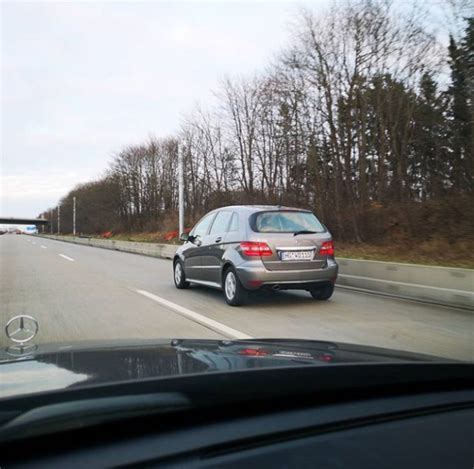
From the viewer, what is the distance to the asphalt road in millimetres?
5875

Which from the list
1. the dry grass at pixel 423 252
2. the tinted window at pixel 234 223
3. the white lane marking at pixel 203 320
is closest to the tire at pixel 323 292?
the tinted window at pixel 234 223

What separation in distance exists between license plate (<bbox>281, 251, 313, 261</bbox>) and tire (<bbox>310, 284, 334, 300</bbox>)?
0.83 m

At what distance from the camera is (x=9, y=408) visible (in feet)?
4.86

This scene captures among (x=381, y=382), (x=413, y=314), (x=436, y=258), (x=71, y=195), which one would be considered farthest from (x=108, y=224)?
(x=381, y=382)

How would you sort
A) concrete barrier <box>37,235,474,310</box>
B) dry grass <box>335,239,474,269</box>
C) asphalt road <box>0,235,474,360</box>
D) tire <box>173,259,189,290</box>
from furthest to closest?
dry grass <box>335,239,474,269</box> → tire <box>173,259,189,290</box> → concrete barrier <box>37,235,474,310</box> → asphalt road <box>0,235,474,360</box>

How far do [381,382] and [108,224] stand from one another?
215 feet

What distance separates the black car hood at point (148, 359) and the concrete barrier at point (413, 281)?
20.2 feet

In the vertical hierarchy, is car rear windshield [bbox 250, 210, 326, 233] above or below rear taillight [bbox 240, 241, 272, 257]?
above

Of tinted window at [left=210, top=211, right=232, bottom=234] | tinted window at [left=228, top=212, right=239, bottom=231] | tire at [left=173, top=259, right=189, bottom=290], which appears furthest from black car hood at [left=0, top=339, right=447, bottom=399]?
tire at [left=173, top=259, right=189, bottom=290]

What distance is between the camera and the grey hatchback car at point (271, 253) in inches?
305


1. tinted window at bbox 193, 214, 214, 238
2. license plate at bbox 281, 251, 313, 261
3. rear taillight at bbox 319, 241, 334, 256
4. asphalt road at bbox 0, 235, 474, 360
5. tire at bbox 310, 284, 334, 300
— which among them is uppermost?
Result: tinted window at bbox 193, 214, 214, 238

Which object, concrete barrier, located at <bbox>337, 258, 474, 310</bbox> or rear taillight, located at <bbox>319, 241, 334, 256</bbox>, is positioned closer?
rear taillight, located at <bbox>319, 241, 334, 256</bbox>

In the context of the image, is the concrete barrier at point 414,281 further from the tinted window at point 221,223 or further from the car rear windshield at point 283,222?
the tinted window at point 221,223

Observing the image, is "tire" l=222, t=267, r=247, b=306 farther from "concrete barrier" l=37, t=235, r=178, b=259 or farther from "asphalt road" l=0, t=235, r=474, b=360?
"concrete barrier" l=37, t=235, r=178, b=259
